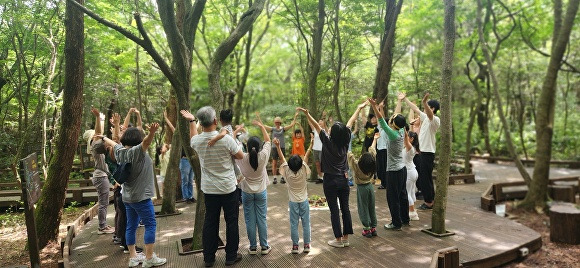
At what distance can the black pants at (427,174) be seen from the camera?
7117 mm

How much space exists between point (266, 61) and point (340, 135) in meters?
18.9

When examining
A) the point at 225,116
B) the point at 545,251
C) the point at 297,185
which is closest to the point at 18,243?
the point at 225,116

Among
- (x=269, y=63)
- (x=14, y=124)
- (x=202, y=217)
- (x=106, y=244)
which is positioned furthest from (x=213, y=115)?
(x=269, y=63)

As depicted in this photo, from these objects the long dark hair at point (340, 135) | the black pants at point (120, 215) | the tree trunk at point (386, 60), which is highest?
the tree trunk at point (386, 60)

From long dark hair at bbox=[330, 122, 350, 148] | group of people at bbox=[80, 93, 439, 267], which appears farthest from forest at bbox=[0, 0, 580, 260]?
long dark hair at bbox=[330, 122, 350, 148]

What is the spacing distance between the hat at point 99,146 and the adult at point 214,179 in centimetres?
140

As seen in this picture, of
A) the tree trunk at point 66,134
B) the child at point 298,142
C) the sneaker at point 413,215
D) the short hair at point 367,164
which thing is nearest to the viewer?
the short hair at point 367,164

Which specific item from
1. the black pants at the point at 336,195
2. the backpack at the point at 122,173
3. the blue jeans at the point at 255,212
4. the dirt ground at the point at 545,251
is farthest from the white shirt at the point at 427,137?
the backpack at the point at 122,173

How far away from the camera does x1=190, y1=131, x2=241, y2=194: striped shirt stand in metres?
4.44

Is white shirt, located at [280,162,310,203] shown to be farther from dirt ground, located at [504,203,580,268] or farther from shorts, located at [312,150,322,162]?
shorts, located at [312,150,322,162]

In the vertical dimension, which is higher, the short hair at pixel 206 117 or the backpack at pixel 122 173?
the short hair at pixel 206 117

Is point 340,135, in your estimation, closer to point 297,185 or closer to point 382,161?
point 297,185

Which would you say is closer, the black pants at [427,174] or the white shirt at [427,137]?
the white shirt at [427,137]

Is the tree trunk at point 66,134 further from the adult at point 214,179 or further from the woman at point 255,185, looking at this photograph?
the woman at point 255,185
